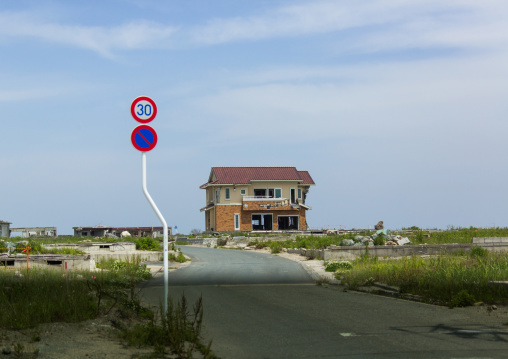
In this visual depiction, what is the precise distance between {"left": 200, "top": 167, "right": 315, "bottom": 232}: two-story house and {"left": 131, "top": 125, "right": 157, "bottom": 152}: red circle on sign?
2017 inches

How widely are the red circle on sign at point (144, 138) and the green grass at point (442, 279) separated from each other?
7.10 meters

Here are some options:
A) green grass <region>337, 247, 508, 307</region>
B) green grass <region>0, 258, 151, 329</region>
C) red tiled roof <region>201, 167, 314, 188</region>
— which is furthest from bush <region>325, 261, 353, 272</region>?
red tiled roof <region>201, 167, 314, 188</region>

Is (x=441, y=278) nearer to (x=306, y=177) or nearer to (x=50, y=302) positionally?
(x=50, y=302)

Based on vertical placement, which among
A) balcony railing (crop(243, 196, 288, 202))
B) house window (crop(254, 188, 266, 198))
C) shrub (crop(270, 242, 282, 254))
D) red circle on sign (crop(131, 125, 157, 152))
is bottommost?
shrub (crop(270, 242, 282, 254))

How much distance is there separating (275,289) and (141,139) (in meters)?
7.89

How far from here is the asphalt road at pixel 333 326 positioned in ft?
24.4

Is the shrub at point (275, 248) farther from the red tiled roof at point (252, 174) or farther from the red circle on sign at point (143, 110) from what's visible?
the red circle on sign at point (143, 110)

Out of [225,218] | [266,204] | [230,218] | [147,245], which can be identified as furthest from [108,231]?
[147,245]

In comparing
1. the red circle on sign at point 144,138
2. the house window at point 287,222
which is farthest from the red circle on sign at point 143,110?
the house window at point 287,222

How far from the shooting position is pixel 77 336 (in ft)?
26.0

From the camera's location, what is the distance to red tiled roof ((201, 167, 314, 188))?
203ft

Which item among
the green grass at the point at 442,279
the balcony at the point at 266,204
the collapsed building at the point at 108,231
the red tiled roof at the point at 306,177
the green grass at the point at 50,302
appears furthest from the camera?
the collapsed building at the point at 108,231

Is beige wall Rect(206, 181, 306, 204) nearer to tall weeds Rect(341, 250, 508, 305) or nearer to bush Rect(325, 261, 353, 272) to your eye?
bush Rect(325, 261, 353, 272)

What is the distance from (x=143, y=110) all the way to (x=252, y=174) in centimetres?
5419
